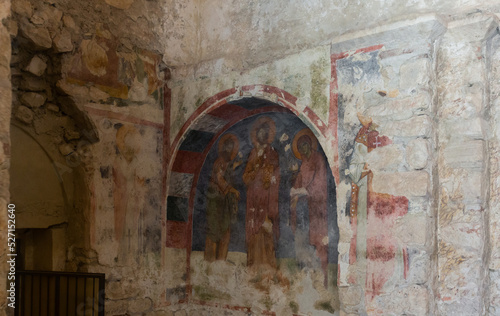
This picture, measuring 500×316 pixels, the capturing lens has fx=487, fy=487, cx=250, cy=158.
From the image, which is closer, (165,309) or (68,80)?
(68,80)

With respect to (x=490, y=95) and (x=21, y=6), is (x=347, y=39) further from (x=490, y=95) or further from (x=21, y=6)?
(x=21, y=6)

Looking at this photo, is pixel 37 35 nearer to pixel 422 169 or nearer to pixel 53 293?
pixel 53 293

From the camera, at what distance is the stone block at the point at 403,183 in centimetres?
332

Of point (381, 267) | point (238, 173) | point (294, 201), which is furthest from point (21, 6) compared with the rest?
point (381, 267)

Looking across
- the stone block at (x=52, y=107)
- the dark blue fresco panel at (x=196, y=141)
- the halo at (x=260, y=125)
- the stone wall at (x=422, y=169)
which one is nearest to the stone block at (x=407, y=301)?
the stone wall at (x=422, y=169)

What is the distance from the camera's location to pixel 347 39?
3.74 m

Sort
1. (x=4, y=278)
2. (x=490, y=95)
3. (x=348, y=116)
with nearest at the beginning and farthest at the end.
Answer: (x=4, y=278)
(x=490, y=95)
(x=348, y=116)

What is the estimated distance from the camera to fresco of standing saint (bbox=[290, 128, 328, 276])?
442cm

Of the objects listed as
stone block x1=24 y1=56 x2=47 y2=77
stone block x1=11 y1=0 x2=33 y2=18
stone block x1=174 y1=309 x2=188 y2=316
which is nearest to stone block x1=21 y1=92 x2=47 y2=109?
stone block x1=24 y1=56 x2=47 y2=77

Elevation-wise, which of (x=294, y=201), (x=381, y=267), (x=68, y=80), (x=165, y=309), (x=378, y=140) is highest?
(x=68, y=80)

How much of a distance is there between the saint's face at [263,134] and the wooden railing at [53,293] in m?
2.05

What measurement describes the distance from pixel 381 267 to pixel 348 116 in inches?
45.0

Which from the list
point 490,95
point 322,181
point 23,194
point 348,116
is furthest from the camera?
point 322,181

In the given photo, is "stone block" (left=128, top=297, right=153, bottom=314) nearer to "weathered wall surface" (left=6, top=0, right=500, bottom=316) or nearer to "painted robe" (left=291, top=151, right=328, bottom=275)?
"weathered wall surface" (left=6, top=0, right=500, bottom=316)
